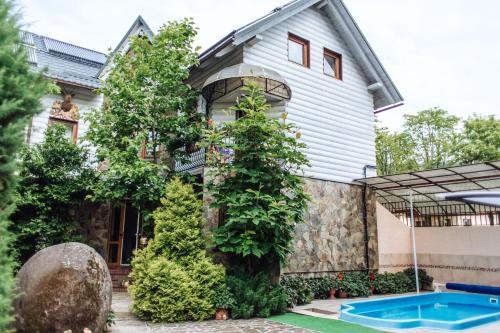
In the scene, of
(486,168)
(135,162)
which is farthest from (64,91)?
(486,168)

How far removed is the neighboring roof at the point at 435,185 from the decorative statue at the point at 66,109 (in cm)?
1057

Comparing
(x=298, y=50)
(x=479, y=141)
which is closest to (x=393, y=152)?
(x=479, y=141)

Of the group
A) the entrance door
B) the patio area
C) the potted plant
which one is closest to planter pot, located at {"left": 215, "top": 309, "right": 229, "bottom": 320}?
the potted plant

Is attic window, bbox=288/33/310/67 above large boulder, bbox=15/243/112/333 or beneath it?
above

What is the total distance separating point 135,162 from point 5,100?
6.12m

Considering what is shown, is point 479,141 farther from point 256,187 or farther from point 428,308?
point 256,187

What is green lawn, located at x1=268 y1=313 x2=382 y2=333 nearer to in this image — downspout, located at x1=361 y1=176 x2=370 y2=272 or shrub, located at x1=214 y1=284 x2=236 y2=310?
shrub, located at x1=214 y1=284 x2=236 y2=310

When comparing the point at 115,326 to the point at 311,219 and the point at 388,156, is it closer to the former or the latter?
the point at 311,219

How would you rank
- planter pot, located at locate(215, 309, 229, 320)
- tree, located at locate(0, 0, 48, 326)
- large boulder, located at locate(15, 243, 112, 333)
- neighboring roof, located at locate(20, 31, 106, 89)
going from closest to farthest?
1. tree, located at locate(0, 0, 48, 326)
2. large boulder, located at locate(15, 243, 112, 333)
3. planter pot, located at locate(215, 309, 229, 320)
4. neighboring roof, located at locate(20, 31, 106, 89)

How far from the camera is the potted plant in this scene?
764cm

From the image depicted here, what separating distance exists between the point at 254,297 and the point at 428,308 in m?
5.85

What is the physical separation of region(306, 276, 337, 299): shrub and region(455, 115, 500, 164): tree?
1807cm

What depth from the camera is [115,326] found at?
6.64 metres

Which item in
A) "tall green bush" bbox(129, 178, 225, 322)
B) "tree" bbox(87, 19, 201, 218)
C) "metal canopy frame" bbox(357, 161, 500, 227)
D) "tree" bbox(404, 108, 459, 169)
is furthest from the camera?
"tree" bbox(404, 108, 459, 169)
